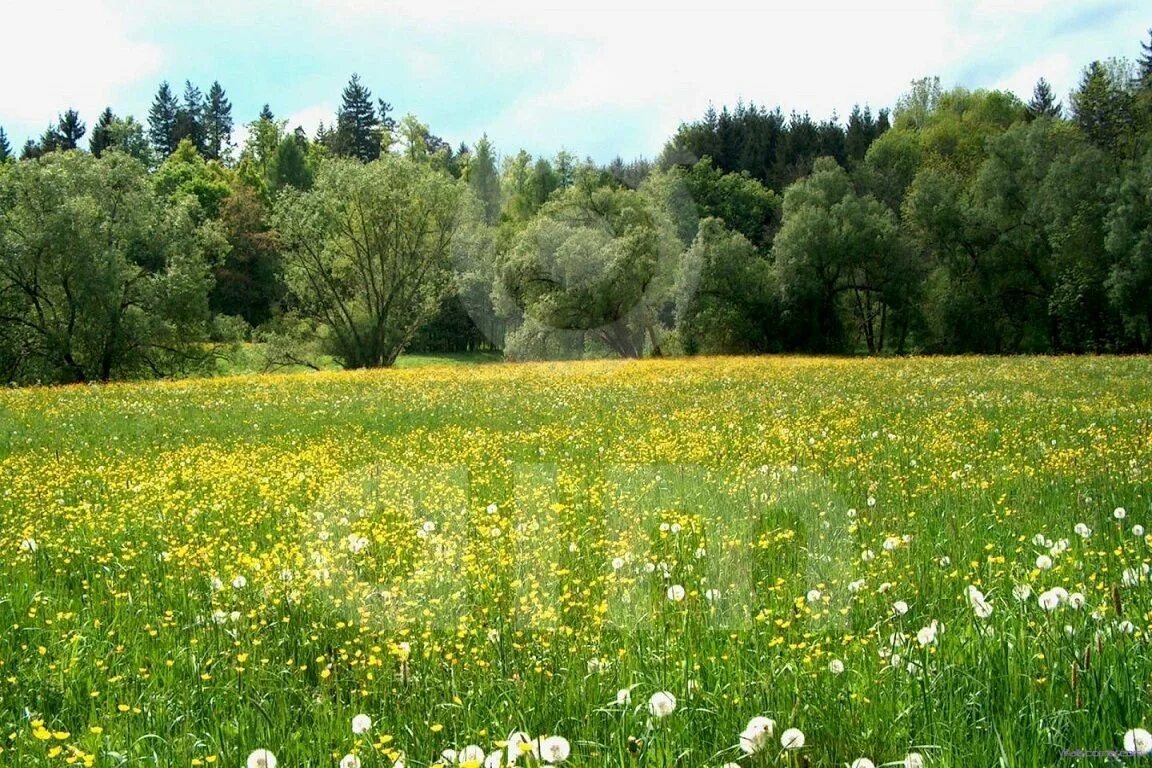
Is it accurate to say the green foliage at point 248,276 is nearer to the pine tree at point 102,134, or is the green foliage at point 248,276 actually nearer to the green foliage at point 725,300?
the green foliage at point 725,300

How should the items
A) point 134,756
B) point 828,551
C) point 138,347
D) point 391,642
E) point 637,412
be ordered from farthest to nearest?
point 138,347
point 637,412
point 828,551
point 391,642
point 134,756

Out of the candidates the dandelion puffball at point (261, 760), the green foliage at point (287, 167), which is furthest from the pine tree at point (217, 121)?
the dandelion puffball at point (261, 760)

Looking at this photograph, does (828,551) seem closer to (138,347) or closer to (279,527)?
(279,527)

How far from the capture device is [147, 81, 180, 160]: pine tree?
112562 millimetres

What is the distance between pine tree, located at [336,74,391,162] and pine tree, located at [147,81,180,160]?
20.1 meters

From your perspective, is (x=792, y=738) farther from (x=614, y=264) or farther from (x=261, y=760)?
(x=614, y=264)

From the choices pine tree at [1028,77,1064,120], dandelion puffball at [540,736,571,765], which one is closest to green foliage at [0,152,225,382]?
dandelion puffball at [540,736,571,765]

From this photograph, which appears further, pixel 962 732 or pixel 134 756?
pixel 134 756

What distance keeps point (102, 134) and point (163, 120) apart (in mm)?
13816

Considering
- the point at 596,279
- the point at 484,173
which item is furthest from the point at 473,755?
the point at 484,173

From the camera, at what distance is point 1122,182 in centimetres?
3806

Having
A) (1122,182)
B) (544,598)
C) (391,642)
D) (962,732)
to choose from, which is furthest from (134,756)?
(1122,182)

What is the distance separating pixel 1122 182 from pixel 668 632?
137ft

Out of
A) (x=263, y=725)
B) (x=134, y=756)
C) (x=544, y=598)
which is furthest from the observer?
(x=544, y=598)
